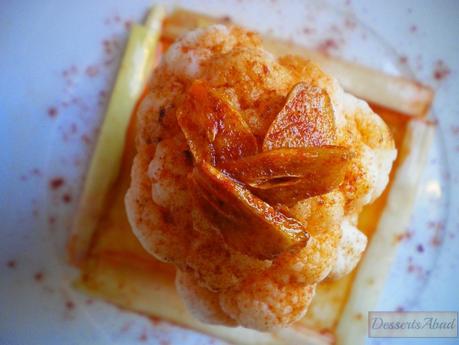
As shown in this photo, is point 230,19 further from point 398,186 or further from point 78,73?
point 398,186

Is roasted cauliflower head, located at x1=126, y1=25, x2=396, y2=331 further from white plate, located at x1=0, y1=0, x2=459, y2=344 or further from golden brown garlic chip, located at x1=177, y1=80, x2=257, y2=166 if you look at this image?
white plate, located at x1=0, y1=0, x2=459, y2=344

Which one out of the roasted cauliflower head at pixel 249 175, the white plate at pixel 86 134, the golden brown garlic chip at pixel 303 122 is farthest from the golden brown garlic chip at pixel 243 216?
the white plate at pixel 86 134

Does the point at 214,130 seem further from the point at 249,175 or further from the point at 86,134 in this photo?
the point at 86,134

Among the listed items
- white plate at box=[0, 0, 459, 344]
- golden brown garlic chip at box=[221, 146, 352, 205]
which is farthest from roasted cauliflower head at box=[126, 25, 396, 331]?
white plate at box=[0, 0, 459, 344]

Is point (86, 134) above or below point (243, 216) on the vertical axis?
below

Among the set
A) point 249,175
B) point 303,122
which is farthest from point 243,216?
point 303,122

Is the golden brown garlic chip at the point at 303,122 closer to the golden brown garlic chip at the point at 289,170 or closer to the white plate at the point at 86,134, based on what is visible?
the golden brown garlic chip at the point at 289,170
